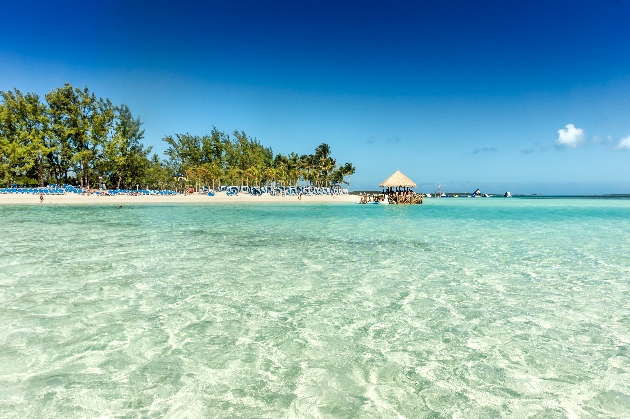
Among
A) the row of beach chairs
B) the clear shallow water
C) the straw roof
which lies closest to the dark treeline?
the row of beach chairs

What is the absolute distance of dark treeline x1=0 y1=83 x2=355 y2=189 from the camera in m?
39.8

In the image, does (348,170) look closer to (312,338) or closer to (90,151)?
(90,151)

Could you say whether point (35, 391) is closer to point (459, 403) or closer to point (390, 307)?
point (459, 403)

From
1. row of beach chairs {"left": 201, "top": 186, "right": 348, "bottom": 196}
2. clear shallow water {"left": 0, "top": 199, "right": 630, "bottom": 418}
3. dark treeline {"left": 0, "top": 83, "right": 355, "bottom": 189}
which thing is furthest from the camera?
row of beach chairs {"left": 201, "top": 186, "right": 348, "bottom": 196}

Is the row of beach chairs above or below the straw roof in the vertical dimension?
below

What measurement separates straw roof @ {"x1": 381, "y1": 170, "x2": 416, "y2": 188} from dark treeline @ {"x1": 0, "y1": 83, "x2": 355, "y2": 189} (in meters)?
22.3

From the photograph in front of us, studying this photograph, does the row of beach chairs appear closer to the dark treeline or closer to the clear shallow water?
the dark treeline

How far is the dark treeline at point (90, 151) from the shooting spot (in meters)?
39.8

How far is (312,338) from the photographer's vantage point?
3861 mm

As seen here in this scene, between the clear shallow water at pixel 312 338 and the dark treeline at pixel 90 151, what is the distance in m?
40.6

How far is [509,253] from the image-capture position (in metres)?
9.34

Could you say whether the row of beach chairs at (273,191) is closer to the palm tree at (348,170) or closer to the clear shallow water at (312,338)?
the palm tree at (348,170)

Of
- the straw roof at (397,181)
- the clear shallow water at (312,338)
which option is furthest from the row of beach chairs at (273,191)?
the clear shallow water at (312,338)

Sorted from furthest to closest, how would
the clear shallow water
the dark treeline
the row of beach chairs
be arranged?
the row of beach chairs, the dark treeline, the clear shallow water
